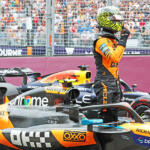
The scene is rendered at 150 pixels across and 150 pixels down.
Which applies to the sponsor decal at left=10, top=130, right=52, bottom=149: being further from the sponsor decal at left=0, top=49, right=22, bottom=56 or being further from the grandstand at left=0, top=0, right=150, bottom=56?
the sponsor decal at left=0, top=49, right=22, bottom=56

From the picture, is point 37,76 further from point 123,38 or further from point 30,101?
point 123,38

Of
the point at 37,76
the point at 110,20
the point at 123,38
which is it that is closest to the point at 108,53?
the point at 123,38

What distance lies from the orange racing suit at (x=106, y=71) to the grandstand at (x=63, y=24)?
581 centimetres

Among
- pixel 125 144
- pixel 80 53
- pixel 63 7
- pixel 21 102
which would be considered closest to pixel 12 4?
pixel 63 7

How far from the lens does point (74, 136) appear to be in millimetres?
3949

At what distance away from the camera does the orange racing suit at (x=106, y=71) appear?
4668 mm

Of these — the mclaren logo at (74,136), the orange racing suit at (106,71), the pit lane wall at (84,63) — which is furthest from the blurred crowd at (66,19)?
the mclaren logo at (74,136)

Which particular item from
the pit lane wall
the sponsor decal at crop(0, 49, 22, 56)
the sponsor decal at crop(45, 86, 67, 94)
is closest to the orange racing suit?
the sponsor decal at crop(45, 86, 67, 94)

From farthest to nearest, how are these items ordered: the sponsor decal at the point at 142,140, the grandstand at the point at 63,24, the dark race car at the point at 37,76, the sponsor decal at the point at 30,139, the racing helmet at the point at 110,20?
the grandstand at the point at 63,24 < the dark race car at the point at 37,76 < the racing helmet at the point at 110,20 < the sponsor decal at the point at 30,139 < the sponsor decal at the point at 142,140

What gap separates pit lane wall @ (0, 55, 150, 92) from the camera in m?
10.2

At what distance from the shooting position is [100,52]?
4.69 m

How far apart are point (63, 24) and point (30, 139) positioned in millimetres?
6932

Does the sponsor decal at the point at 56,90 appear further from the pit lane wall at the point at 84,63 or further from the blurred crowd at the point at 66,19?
the blurred crowd at the point at 66,19

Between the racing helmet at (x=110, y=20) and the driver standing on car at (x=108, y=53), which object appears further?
the racing helmet at (x=110, y=20)
